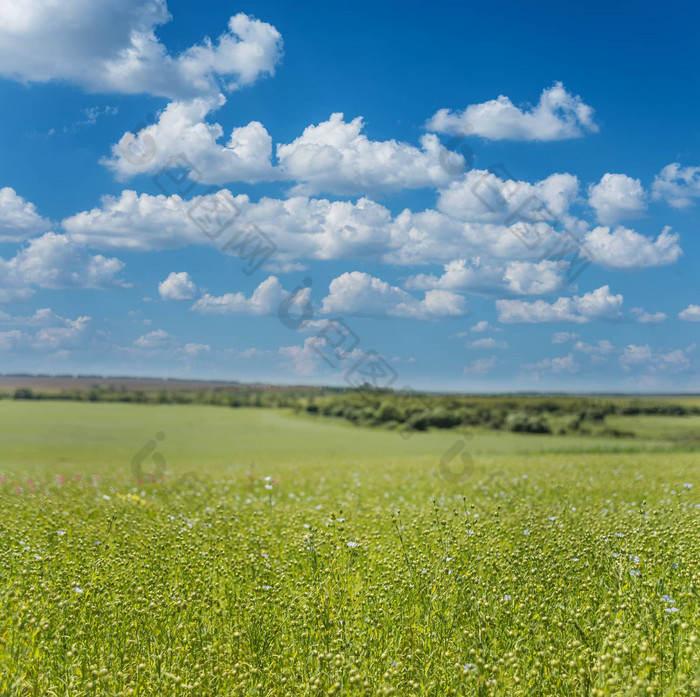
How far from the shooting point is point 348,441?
3694cm

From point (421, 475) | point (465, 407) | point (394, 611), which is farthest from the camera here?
point (465, 407)

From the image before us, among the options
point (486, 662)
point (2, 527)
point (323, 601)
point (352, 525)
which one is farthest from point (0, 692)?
point (352, 525)

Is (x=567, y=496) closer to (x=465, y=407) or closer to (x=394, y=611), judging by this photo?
(x=394, y=611)

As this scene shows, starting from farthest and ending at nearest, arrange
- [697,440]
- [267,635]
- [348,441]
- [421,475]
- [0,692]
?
[348,441], [697,440], [421,475], [267,635], [0,692]

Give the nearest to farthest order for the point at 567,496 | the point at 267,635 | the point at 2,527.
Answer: the point at 267,635 → the point at 2,527 → the point at 567,496

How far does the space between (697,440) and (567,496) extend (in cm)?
2639

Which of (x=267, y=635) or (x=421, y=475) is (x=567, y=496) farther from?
(x=267, y=635)

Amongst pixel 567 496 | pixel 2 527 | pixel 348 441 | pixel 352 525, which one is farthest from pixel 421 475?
pixel 348 441

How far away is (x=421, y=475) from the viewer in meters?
15.2

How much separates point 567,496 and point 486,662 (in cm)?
670

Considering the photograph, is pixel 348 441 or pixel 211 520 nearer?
pixel 211 520

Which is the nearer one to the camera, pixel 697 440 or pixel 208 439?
pixel 697 440

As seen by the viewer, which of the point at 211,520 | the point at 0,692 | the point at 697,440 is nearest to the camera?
the point at 0,692

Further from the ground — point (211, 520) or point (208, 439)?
point (211, 520)
